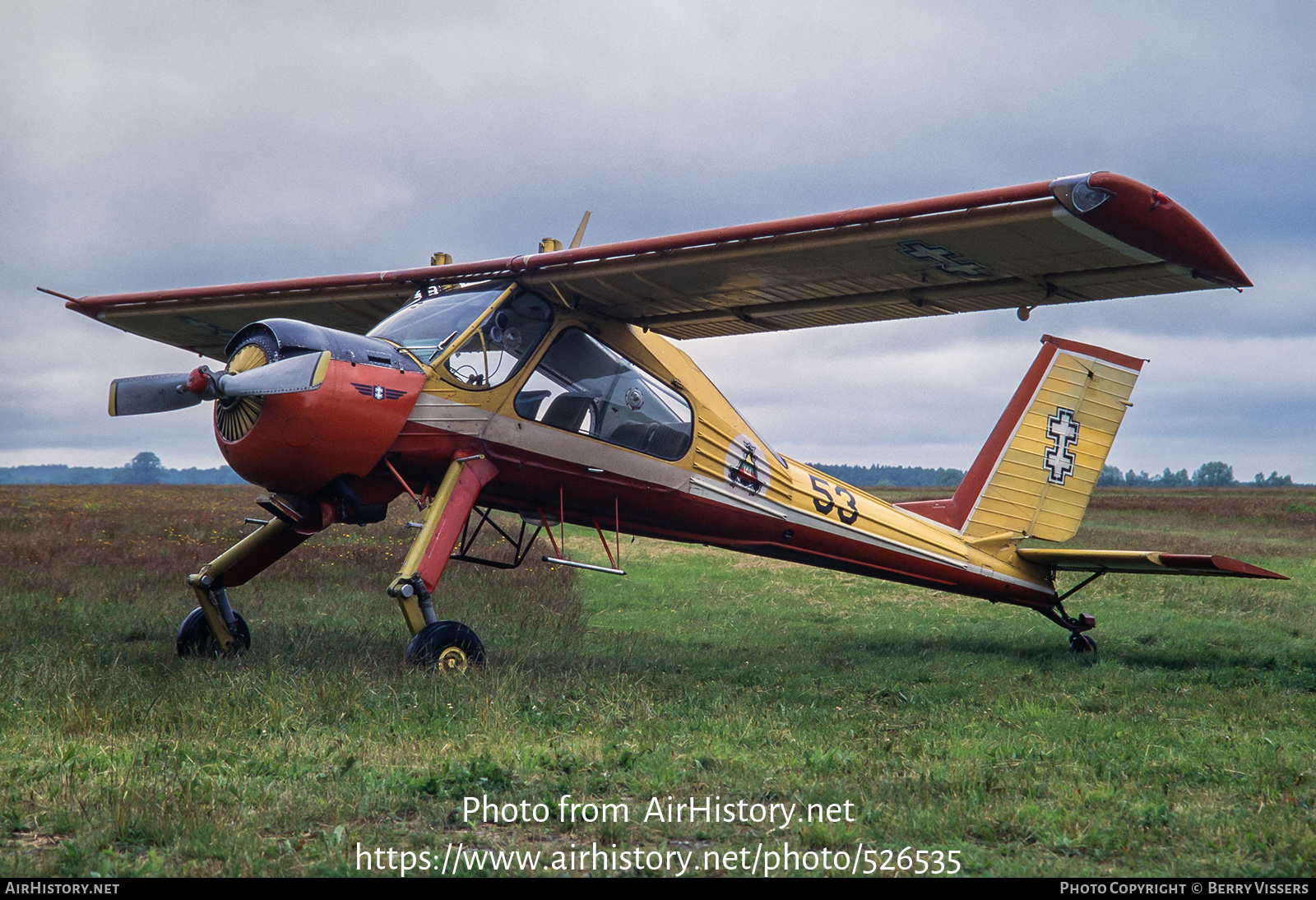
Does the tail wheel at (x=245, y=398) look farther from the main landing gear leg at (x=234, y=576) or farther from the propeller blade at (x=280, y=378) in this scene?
the main landing gear leg at (x=234, y=576)

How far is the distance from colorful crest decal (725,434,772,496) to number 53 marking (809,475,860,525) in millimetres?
674

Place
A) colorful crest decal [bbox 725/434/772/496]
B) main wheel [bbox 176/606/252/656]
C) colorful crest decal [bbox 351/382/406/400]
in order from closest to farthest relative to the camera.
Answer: colorful crest decal [bbox 351/382/406/400], main wheel [bbox 176/606/252/656], colorful crest decal [bbox 725/434/772/496]

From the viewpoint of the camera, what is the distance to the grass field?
3723 mm

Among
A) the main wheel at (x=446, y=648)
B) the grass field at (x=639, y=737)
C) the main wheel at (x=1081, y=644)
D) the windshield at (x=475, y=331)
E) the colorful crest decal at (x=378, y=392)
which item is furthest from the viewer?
the main wheel at (x=1081, y=644)

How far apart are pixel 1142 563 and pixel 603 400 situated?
216 inches

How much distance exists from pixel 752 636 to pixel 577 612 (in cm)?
259

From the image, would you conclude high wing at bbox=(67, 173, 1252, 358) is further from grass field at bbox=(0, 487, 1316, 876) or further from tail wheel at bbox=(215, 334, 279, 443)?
grass field at bbox=(0, 487, 1316, 876)

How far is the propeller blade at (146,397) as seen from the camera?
271 inches

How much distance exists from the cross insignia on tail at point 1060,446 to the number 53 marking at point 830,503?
282 centimetres

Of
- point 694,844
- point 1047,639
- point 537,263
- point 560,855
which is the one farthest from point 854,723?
point 1047,639

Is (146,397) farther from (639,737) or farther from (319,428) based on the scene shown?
(639,737)

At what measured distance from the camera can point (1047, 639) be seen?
420 inches

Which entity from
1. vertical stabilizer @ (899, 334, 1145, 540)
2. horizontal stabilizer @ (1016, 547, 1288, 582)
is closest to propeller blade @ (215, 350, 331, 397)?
vertical stabilizer @ (899, 334, 1145, 540)

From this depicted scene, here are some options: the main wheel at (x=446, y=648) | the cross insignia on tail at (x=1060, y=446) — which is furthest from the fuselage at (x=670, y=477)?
the main wheel at (x=446, y=648)
